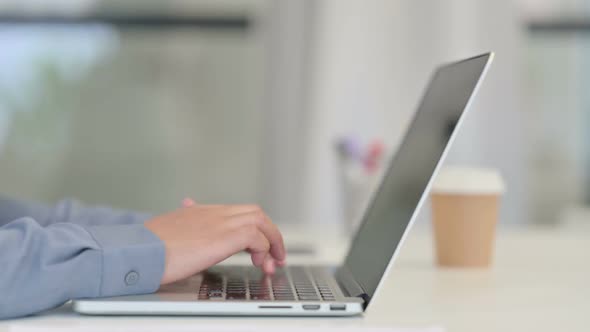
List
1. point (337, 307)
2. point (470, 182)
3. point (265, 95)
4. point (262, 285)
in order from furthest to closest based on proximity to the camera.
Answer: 1. point (265, 95)
2. point (470, 182)
3. point (262, 285)
4. point (337, 307)

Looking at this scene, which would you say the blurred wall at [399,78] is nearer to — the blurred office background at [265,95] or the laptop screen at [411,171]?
the blurred office background at [265,95]

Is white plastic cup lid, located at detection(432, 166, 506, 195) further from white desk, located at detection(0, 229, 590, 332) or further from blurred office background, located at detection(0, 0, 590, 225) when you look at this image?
blurred office background, located at detection(0, 0, 590, 225)

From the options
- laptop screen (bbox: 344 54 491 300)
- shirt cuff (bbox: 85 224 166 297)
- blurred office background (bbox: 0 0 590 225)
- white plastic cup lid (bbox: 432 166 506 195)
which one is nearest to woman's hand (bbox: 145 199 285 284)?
shirt cuff (bbox: 85 224 166 297)

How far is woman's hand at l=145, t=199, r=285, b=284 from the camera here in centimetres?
89

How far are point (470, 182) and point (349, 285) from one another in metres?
0.37

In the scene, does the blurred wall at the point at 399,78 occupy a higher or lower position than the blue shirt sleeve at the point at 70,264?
higher

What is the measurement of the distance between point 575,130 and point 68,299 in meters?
2.42

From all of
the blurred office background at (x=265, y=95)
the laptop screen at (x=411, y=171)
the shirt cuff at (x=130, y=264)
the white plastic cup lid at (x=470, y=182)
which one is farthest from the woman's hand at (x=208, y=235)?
the blurred office background at (x=265, y=95)

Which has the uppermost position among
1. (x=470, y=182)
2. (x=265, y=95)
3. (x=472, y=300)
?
(x=265, y=95)

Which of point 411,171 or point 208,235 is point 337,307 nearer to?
point 208,235

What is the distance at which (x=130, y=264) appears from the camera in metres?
0.87

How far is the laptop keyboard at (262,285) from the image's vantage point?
87cm

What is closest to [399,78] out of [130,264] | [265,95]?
[265,95]

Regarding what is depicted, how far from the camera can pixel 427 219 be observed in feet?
8.56
